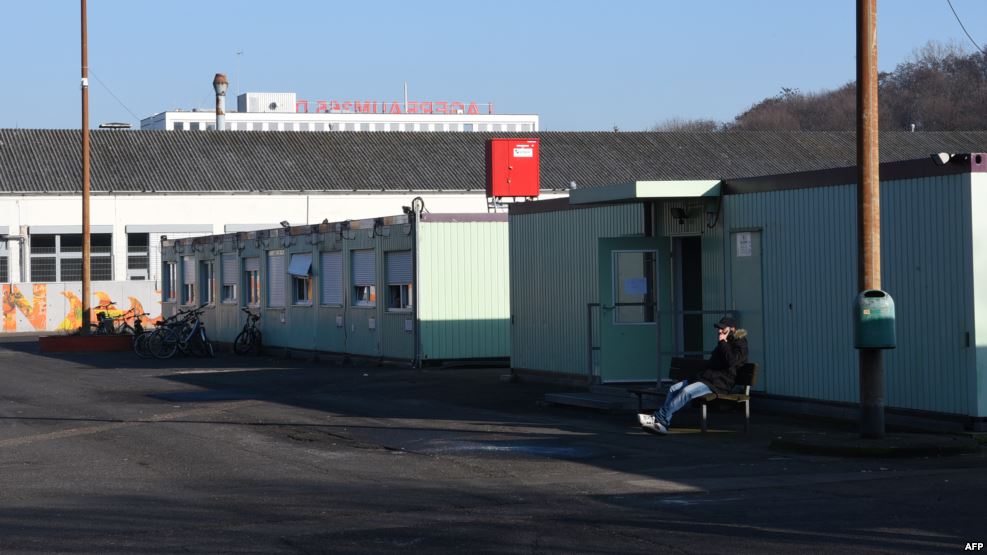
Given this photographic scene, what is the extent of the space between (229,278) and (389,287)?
11.1m

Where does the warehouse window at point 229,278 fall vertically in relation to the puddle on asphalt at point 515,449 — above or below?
above

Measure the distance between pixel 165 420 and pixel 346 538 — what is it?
30.6 ft

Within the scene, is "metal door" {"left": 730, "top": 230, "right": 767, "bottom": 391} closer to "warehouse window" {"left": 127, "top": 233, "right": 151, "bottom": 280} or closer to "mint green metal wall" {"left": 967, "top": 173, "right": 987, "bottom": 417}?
"mint green metal wall" {"left": 967, "top": 173, "right": 987, "bottom": 417}

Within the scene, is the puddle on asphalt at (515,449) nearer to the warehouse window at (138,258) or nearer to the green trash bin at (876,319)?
the green trash bin at (876,319)

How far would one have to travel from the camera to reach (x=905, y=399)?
1533 centimetres

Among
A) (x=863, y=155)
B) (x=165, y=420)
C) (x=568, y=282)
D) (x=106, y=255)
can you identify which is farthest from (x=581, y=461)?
(x=106, y=255)

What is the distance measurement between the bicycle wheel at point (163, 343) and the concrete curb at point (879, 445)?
2240 cm

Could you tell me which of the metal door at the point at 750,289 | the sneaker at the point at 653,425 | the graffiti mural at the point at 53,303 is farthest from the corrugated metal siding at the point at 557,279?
the graffiti mural at the point at 53,303

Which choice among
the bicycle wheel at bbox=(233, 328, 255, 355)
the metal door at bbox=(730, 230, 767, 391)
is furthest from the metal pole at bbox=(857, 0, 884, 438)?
the bicycle wheel at bbox=(233, 328, 255, 355)

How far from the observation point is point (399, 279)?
28344 mm

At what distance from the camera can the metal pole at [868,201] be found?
13773 millimetres

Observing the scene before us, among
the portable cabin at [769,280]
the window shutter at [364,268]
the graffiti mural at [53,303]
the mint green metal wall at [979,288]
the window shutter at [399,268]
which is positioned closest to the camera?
the mint green metal wall at [979,288]

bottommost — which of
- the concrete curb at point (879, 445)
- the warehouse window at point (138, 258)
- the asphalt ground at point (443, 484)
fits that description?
the asphalt ground at point (443, 484)

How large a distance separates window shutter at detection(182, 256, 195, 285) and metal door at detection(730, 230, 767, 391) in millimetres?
26231
